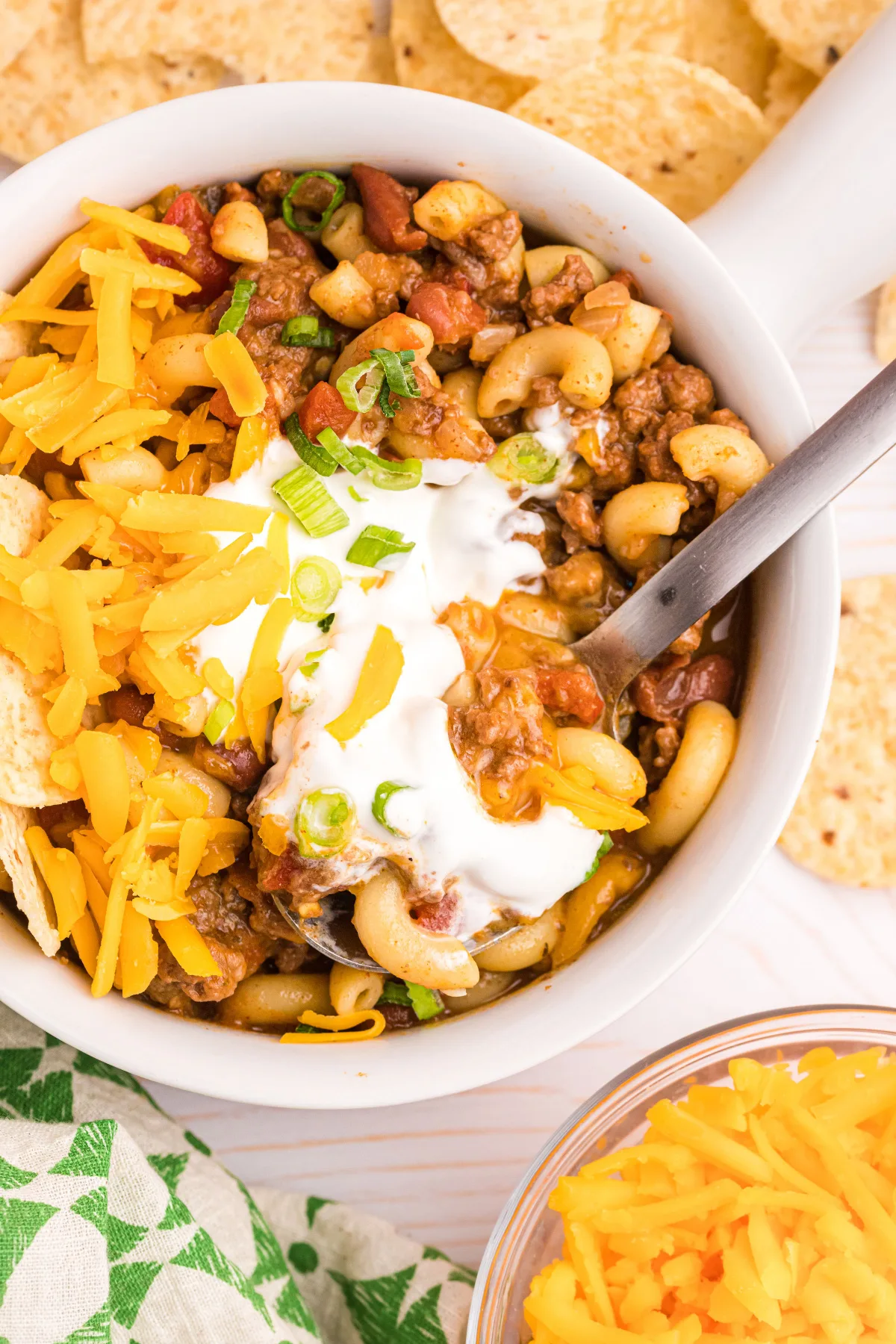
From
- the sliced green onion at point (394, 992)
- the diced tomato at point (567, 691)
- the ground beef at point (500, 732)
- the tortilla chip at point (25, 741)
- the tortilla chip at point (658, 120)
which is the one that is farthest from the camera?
the tortilla chip at point (658, 120)

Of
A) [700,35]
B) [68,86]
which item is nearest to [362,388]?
[68,86]

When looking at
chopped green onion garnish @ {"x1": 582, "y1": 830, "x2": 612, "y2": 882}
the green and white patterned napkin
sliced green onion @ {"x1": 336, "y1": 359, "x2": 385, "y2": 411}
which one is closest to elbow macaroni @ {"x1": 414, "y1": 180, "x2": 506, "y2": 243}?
sliced green onion @ {"x1": 336, "y1": 359, "x2": 385, "y2": 411}

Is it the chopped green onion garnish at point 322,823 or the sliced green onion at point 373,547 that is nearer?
the chopped green onion garnish at point 322,823

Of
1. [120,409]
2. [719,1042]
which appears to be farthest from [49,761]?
[719,1042]

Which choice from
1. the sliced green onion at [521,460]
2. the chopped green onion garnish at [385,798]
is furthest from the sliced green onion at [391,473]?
the chopped green onion garnish at [385,798]

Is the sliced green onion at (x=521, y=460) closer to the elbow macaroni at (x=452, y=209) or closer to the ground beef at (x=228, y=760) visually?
the elbow macaroni at (x=452, y=209)

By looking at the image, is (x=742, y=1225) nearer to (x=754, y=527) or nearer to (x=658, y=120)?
(x=754, y=527)

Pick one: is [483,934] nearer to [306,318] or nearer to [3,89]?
[306,318]
